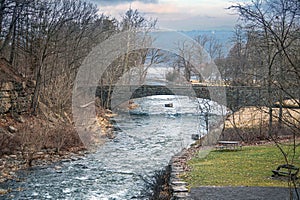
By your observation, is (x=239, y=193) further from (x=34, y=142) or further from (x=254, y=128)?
(x=254, y=128)

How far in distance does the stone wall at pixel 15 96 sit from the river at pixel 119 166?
3668 millimetres

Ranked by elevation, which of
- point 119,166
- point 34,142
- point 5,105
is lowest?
point 119,166

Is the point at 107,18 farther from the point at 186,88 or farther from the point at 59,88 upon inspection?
the point at 59,88

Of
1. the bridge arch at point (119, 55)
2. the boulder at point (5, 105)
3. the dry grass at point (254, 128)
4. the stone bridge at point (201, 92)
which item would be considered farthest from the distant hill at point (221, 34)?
the boulder at point (5, 105)

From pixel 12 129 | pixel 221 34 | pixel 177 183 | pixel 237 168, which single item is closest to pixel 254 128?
pixel 221 34

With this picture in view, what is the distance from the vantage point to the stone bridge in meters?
14.5

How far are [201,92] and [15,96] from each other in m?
8.03

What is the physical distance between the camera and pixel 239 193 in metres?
5.89

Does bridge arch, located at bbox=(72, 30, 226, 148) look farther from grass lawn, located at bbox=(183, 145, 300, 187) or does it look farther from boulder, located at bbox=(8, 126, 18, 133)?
grass lawn, located at bbox=(183, 145, 300, 187)

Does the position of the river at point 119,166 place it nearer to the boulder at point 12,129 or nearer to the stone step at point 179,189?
the stone step at point 179,189

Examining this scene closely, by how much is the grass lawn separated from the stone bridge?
2046 mm

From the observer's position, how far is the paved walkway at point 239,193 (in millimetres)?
5613

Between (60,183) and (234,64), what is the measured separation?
10740 millimetres

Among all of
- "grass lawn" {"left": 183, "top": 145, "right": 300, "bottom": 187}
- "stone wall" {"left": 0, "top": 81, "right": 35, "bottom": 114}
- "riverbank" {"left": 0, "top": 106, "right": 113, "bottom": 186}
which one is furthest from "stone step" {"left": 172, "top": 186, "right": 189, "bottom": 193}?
"stone wall" {"left": 0, "top": 81, "right": 35, "bottom": 114}
